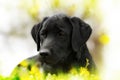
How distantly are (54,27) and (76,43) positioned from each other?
0.86 ft

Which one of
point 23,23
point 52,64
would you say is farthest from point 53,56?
point 23,23

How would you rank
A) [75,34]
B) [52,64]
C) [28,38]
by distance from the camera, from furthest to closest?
[28,38]
[75,34]
[52,64]

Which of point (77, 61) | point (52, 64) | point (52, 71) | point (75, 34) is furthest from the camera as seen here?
point (75, 34)

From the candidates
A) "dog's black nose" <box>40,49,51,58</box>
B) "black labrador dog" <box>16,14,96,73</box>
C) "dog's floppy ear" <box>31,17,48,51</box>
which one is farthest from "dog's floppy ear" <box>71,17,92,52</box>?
"dog's black nose" <box>40,49,51,58</box>

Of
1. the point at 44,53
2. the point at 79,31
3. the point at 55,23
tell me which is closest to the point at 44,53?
the point at 44,53

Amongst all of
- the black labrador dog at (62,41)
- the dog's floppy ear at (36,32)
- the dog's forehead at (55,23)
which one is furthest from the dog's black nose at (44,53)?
the dog's floppy ear at (36,32)

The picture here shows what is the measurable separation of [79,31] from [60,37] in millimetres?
282

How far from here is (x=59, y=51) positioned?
10.4 feet

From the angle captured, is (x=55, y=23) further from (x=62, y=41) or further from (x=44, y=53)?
(x=44, y=53)

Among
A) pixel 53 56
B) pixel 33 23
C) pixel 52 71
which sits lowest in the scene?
pixel 52 71

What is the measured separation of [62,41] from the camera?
3.25 metres

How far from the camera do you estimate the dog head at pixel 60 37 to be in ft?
10.0

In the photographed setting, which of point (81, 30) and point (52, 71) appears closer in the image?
point (52, 71)

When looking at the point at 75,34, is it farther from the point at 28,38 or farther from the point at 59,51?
the point at 28,38
